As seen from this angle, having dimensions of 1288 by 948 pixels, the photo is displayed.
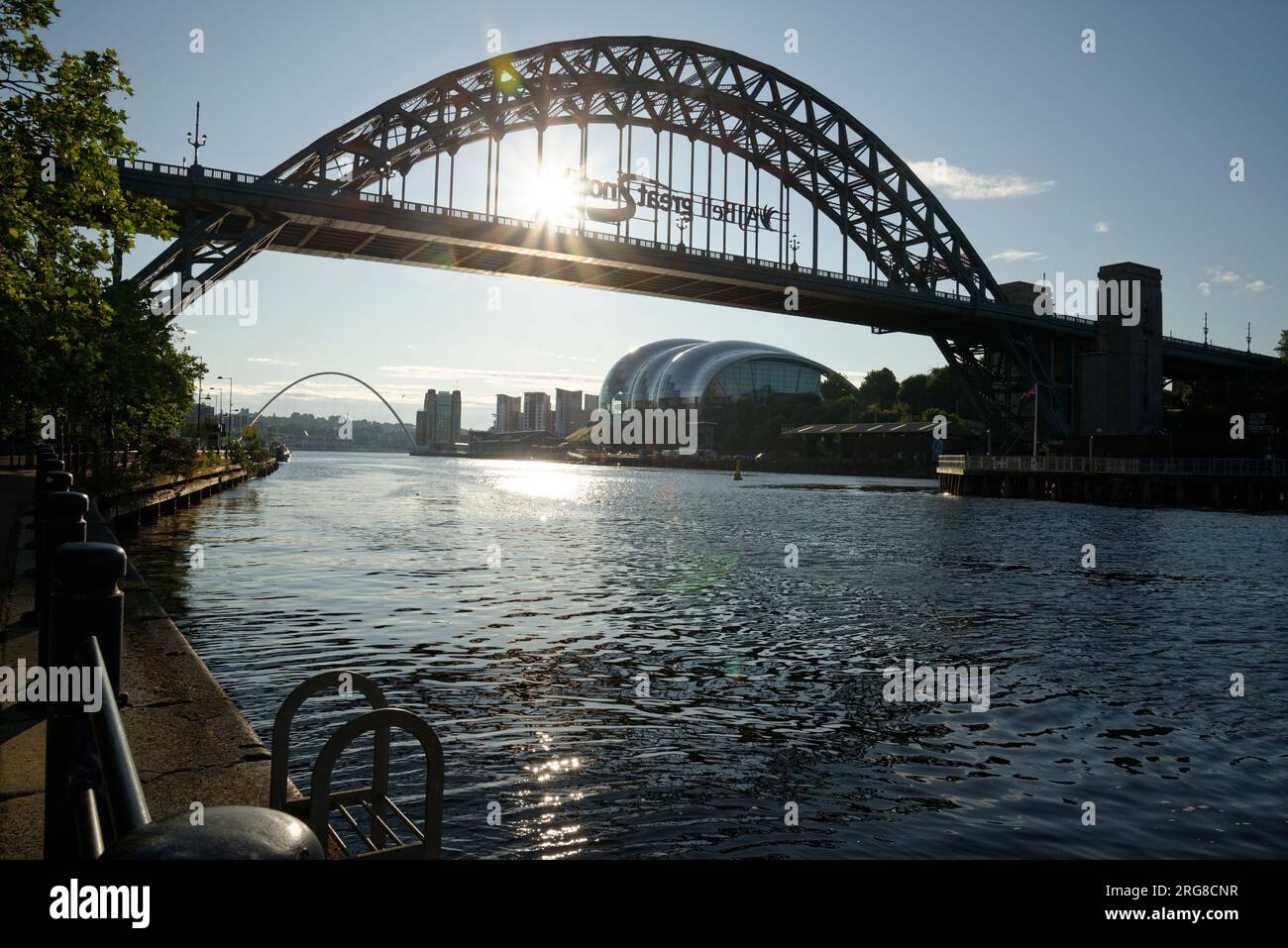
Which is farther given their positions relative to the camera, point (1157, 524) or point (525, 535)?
point (1157, 524)

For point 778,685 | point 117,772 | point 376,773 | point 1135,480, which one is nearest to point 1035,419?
point 1135,480

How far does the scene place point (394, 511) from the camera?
5203 centimetres

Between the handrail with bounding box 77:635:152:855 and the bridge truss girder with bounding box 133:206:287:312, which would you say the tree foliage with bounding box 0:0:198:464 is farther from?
the bridge truss girder with bounding box 133:206:287:312

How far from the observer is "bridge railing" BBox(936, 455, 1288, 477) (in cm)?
6962

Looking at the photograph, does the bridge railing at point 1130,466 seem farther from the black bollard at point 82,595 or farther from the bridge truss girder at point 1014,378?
the black bollard at point 82,595

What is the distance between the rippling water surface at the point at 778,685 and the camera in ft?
26.7

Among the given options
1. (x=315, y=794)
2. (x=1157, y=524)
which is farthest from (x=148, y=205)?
(x=1157, y=524)

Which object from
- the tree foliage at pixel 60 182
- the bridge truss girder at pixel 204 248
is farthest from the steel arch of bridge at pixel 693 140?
Result: the tree foliage at pixel 60 182

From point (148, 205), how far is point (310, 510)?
3475cm

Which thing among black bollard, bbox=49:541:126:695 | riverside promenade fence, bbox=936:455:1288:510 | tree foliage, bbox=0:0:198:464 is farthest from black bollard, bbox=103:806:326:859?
riverside promenade fence, bbox=936:455:1288:510

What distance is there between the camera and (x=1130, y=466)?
74.3m

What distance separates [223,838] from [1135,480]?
81870 mm

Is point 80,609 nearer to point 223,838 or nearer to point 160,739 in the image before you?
point 223,838
